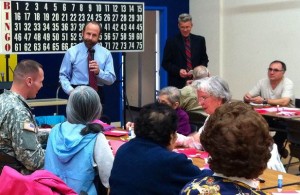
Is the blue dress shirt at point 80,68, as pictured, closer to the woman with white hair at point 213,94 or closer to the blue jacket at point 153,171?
the woman with white hair at point 213,94

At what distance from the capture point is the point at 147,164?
2.87 meters

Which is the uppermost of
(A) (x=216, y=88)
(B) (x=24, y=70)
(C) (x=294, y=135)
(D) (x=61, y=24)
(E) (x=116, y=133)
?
(D) (x=61, y=24)

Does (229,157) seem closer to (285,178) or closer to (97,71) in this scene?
(285,178)

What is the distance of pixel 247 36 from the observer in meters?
9.71

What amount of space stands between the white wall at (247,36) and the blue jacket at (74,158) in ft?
19.1

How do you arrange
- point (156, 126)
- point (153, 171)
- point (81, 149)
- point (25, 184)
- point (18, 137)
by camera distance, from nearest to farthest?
point (25, 184), point (153, 171), point (156, 126), point (81, 149), point (18, 137)

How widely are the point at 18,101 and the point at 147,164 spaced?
135 centimetres

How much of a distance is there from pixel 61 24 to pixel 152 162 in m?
5.87

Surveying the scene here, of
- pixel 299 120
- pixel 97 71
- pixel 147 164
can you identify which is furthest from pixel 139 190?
pixel 97 71

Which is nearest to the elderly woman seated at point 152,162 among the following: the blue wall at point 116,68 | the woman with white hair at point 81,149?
the woman with white hair at point 81,149

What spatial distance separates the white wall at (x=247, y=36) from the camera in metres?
8.84

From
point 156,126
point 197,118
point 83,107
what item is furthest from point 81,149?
point 197,118

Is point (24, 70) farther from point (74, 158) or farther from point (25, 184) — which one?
point (25, 184)

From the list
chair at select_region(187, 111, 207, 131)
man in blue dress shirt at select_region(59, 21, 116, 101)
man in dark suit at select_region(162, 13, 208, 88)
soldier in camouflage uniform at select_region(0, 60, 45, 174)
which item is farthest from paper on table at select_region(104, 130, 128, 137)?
man in dark suit at select_region(162, 13, 208, 88)
